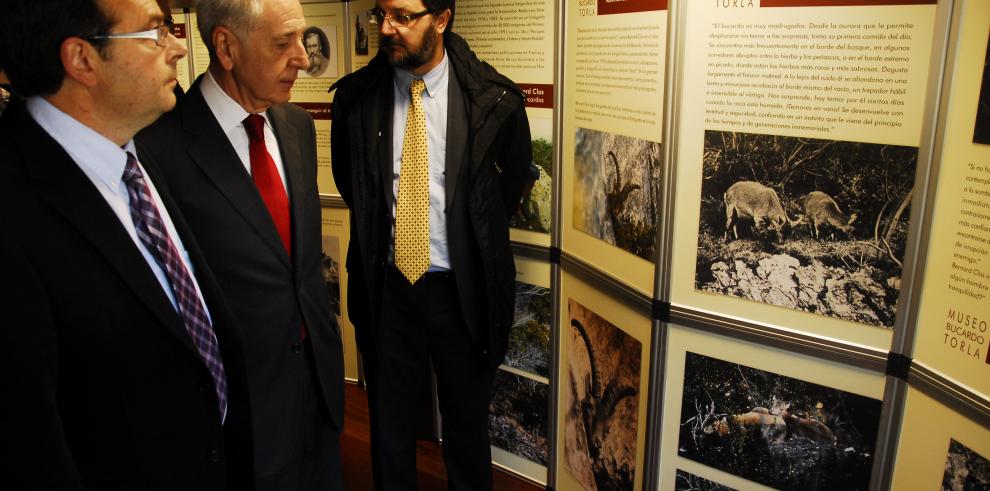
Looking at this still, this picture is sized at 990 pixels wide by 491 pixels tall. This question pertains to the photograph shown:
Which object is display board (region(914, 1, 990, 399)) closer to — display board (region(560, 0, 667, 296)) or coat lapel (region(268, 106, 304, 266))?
display board (region(560, 0, 667, 296))

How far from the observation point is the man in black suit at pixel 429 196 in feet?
7.98

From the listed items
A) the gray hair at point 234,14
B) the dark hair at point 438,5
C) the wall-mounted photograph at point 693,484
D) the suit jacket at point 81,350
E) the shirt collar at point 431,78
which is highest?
the dark hair at point 438,5

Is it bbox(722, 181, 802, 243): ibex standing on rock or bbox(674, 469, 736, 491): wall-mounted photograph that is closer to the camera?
bbox(722, 181, 802, 243): ibex standing on rock

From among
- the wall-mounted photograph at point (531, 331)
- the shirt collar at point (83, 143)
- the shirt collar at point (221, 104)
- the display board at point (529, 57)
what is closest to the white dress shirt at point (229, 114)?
the shirt collar at point (221, 104)

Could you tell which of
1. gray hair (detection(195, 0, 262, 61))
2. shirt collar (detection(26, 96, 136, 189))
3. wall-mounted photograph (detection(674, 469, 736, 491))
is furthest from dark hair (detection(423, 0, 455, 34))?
wall-mounted photograph (detection(674, 469, 736, 491))

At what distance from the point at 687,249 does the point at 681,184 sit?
0.20 m

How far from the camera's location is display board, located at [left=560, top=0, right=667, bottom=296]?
2.16 meters

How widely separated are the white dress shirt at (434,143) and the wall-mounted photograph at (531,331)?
544 millimetres

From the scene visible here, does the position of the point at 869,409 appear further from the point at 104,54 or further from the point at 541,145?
the point at 104,54

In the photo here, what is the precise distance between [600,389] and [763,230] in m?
0.96

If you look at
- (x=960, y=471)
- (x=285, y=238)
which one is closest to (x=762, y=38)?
(x=960, y=471)

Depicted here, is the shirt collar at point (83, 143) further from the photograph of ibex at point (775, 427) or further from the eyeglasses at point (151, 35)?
the photograph of ibex at point (775, 427)

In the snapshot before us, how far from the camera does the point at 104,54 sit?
134cm

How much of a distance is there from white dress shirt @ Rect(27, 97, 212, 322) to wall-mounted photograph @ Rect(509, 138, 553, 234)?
154 cm
